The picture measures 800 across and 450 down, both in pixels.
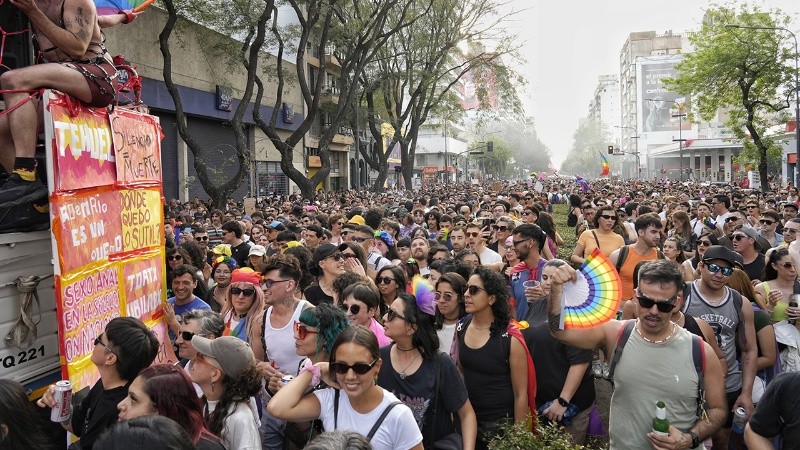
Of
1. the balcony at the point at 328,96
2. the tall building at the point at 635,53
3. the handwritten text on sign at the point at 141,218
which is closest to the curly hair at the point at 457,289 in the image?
the handwritten text on sign at the point at 141,218

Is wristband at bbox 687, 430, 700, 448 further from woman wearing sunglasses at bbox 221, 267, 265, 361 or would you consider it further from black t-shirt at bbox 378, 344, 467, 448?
woman wearing sunglasses at bbox 221, 267, 265, 361

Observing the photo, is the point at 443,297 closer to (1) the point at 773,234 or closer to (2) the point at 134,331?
(2) the point at 134,331

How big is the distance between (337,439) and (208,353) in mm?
1463

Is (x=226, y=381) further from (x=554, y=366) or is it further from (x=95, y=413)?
(x=554, y=366)

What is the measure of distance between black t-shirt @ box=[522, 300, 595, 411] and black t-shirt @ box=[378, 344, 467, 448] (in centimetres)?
118

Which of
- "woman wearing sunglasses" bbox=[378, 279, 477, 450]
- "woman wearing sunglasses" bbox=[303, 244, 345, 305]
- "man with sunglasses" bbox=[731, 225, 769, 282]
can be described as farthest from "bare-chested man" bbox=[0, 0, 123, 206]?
"man with sunglasses" bbox=[731, 225, 769, 282]

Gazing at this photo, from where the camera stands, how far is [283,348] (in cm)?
510

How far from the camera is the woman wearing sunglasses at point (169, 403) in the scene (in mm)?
3150

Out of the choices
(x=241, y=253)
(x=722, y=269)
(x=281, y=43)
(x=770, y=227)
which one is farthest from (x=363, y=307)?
(x=281, y=43)

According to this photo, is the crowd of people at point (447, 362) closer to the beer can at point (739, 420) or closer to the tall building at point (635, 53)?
the beer can at point (739, 420)

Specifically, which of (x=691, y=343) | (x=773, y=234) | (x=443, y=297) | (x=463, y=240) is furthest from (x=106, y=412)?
(x=773, y=234)

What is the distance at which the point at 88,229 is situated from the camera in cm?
424

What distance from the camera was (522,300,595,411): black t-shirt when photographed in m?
5.22

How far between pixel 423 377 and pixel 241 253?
5.67 meters
